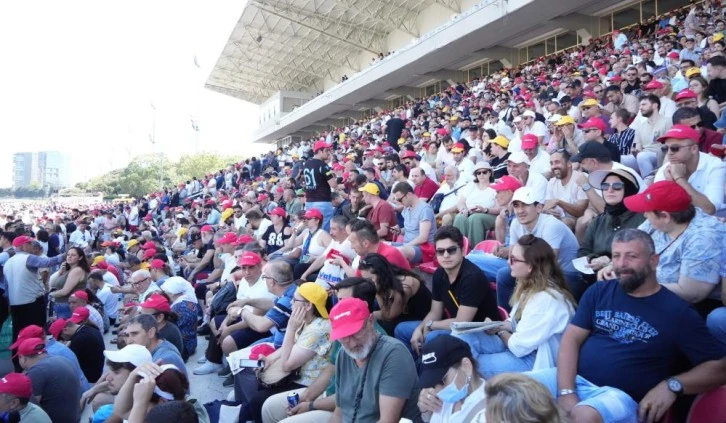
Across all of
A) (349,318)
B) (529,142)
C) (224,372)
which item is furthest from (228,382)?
(529,142)

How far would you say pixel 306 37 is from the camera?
40344 millimetres

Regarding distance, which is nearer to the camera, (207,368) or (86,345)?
(86,345)

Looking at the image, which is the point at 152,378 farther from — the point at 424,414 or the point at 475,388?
the point at 475,388

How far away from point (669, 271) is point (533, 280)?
83 centimetres

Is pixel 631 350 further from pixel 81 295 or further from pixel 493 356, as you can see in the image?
pixel 81 295

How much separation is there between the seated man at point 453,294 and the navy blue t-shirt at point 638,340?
1.12m

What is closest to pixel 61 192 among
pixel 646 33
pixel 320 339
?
pixel 646 33

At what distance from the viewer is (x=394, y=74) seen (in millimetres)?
31484

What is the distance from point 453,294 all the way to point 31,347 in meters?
4.05

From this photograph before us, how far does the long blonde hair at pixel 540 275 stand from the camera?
3.47 meters

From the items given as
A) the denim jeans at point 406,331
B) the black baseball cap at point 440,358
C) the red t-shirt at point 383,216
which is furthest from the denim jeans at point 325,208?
the black baseball cap at point 440,358

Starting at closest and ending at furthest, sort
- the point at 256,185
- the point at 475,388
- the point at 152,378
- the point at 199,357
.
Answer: the point at 475,388 < the point at 152,378 < the point at 199,357 < the point at 256,185

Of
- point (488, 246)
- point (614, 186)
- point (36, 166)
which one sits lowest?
point (488, 246)

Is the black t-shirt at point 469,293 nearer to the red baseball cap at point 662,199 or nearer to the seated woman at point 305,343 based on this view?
the seated woman at point 305,343
